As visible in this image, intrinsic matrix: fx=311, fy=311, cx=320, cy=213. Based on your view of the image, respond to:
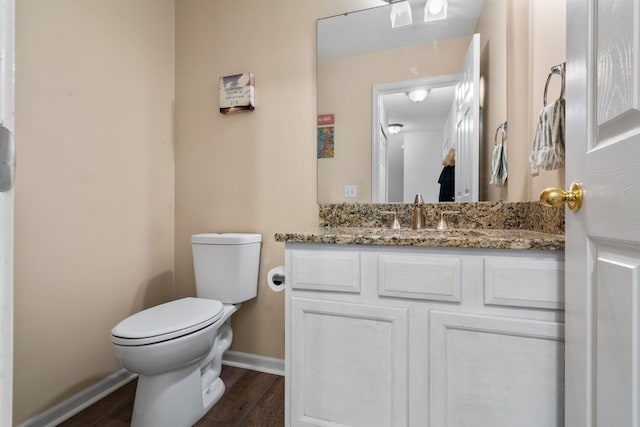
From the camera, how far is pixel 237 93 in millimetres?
1840

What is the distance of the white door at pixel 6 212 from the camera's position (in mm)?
354

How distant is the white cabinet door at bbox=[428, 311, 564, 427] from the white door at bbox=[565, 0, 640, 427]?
12cm

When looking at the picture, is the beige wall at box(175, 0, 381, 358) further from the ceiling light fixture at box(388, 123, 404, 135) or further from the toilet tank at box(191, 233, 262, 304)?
the ceiling light fixture at box(388, 123, 404, 135)

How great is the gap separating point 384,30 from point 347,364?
1.55m

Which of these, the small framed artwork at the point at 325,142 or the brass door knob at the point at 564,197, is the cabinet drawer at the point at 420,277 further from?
the small framed artwork at the point at 325,142

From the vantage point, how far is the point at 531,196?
51.3 inches

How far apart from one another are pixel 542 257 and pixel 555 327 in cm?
19

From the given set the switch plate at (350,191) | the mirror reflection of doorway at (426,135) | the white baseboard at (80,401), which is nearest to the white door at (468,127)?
the mirror reflection of doorway at (426,135)

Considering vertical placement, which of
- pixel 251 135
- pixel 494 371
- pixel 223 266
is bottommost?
pixel 494 371

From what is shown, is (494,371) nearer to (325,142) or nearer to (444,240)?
(444,240)

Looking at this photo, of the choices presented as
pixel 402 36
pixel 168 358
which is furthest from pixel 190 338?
pixel 402 36

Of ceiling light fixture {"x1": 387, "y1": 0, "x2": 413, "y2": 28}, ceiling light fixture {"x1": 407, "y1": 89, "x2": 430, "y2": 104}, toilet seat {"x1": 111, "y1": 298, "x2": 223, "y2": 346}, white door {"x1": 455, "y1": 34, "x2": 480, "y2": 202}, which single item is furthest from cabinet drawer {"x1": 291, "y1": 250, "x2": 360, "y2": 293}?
ceiling light fixture {"x1": 387, "y1": 0, "x2": 413, "y2": 28}

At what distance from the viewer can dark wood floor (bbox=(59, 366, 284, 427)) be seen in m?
1.39

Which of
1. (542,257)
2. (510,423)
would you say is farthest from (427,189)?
(510,423)
